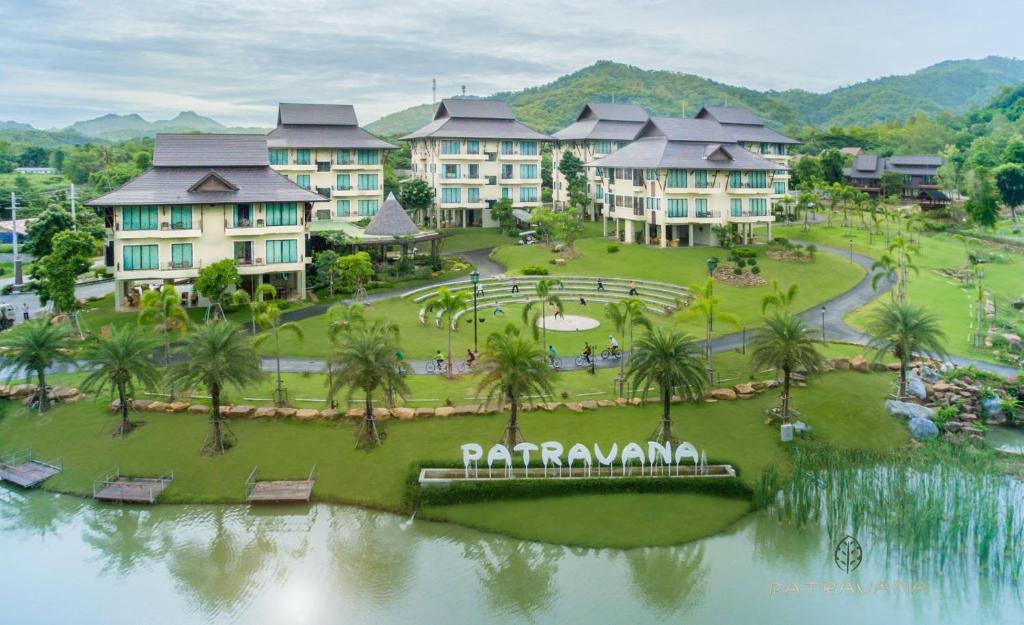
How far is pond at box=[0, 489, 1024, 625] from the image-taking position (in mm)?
23594

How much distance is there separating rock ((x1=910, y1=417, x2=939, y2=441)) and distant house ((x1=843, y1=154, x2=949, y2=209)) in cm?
8030

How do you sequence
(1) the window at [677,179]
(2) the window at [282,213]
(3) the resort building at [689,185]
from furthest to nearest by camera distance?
(3) the resort building at [689,185]
(1) the window at [677,179]
(2) the window at [282,213]

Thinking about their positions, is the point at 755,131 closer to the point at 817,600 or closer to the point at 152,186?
the point at 152,186

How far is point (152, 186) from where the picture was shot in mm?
53969

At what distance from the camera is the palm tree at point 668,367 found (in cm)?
3206

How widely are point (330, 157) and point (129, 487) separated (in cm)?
5209

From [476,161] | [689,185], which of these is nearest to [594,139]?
[476,161]

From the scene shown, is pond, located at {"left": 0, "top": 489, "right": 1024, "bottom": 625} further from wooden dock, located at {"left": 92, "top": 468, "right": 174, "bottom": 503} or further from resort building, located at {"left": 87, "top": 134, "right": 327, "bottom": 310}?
resort building, located at {"left": 87, "top": 134, "right": 327, "bottom": 310}

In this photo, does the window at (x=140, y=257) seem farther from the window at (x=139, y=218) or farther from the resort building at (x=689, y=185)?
the resort building at (x=689, y=185)

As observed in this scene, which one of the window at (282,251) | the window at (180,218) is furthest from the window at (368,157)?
the window at (180,218)

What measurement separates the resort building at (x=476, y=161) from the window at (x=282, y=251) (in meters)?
31.7

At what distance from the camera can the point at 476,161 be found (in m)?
87.5

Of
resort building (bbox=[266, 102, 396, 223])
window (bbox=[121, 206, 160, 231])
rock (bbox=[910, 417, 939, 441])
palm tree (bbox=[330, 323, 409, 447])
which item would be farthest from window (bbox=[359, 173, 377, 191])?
rock (bbox=[910, 417, 939, 441])

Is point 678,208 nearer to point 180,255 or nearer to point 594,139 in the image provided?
point 594,139
